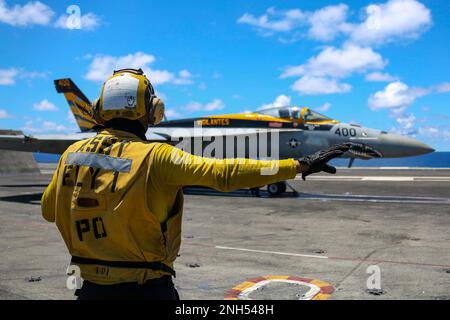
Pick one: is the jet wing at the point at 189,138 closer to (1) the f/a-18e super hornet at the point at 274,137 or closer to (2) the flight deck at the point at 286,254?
(1) the f/a-18e super hornet at the point at 274,137

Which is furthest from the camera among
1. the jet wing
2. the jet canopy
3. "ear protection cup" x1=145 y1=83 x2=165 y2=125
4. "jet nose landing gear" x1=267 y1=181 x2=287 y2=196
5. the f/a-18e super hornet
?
the jet canopy

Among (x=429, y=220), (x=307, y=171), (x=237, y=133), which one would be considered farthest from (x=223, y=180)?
(x=237, y=133)

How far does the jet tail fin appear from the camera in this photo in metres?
26.7

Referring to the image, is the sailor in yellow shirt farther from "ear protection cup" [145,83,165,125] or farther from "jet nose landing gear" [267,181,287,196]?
"jet nose landing gear" [267,181,287,196]

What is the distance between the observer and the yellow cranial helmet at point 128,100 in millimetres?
2494

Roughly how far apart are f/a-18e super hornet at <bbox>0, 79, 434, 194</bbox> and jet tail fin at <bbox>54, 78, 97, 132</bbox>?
549cm

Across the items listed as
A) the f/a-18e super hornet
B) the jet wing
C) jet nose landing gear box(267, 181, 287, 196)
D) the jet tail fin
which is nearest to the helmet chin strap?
the f/a-18e super hornet

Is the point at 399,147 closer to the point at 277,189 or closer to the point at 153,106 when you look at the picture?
the point at 277,189

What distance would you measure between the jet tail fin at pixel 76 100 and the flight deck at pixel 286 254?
47.4 feet

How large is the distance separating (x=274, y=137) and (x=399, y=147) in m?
5.43

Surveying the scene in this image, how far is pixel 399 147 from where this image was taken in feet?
58.3

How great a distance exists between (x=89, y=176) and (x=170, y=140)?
18.3 m
